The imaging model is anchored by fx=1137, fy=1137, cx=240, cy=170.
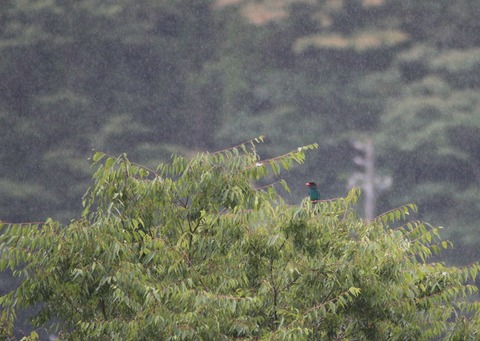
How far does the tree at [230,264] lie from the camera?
33.4ft

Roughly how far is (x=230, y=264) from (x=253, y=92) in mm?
41903

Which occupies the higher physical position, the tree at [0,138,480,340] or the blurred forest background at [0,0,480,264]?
the blurred forest background at [0,0,480,264]

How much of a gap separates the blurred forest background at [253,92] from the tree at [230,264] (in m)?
35.8

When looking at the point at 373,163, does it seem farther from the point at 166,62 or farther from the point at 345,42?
the point at 166,62

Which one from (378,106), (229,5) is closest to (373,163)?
(378,106)

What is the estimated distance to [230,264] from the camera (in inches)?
423

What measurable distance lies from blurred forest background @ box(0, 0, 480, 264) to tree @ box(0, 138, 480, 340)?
3585 cm

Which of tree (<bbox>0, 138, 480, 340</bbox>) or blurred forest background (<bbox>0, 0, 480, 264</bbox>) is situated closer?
tree (<bbox>0, 138, 480, 340</bbox>)

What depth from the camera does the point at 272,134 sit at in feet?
164

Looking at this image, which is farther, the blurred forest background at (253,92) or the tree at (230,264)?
the blurred forest background at (253,92)

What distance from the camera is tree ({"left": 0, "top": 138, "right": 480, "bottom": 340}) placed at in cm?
1017

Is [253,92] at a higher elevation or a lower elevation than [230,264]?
higher

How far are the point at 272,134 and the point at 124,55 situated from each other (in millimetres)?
8853

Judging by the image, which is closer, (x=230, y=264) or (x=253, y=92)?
(x=230, y=264)
